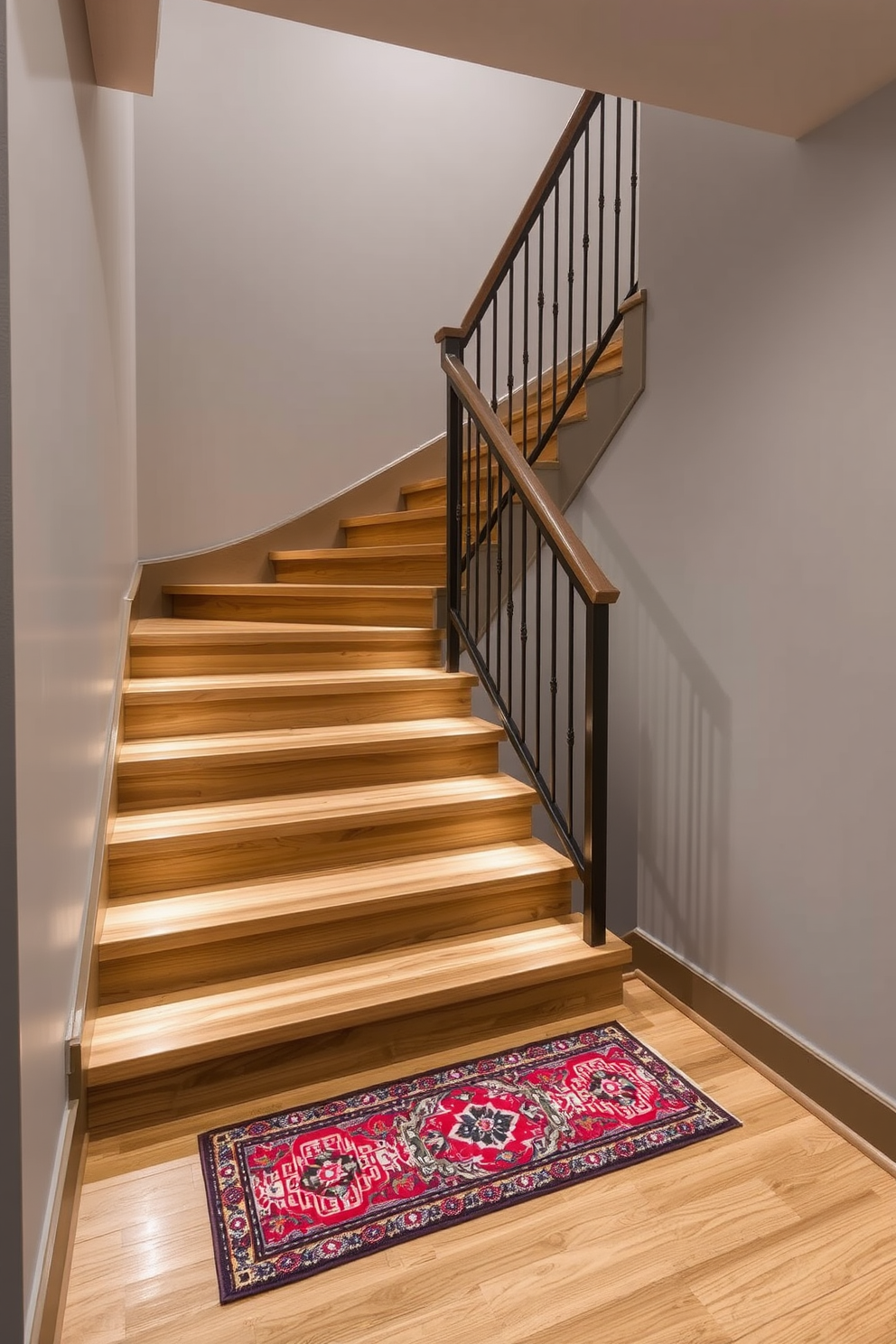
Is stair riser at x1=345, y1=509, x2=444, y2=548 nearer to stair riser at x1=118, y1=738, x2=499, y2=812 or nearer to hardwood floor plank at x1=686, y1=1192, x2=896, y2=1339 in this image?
stair riser at x1=118, y1=738, x2=499, y2=812

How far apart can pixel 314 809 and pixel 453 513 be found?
134cm

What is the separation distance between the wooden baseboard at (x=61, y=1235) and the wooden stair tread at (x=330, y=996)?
0.45ft

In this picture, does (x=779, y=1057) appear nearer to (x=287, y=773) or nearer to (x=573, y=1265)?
(x=573, y=1265)

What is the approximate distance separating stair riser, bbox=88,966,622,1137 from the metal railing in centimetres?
18

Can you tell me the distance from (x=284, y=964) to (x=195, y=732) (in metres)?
0.89

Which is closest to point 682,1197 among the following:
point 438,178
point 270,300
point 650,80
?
point 650,80

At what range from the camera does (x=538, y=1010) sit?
2.21m

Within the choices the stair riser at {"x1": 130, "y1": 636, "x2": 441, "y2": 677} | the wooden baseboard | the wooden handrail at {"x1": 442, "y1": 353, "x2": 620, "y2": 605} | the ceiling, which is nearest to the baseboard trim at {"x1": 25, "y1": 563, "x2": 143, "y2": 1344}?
the wooden baseboard

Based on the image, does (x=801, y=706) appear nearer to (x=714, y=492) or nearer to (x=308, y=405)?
(x=714, y=492)

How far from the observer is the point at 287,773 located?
103 inches

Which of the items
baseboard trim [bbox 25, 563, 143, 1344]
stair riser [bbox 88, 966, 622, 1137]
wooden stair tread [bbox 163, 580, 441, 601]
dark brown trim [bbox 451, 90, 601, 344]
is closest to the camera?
baseboard trim [bbox 25, 563, 143, 1344]

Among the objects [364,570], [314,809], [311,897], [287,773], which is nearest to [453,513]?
[364,570]

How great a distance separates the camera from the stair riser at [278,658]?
2.96m

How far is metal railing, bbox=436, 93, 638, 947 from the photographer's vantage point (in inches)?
91.0
